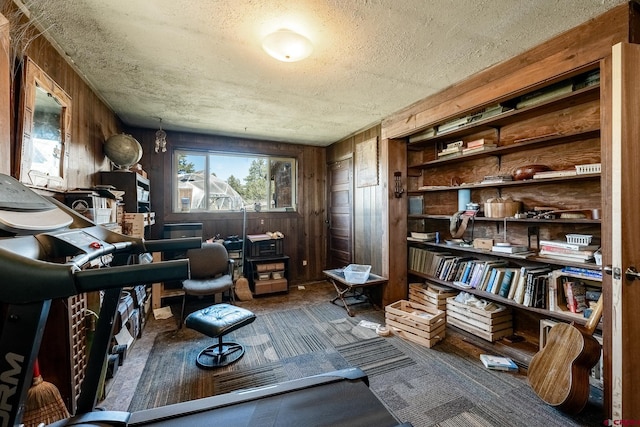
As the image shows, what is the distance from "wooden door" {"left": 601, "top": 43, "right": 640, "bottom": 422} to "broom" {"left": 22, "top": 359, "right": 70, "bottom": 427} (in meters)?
2.91

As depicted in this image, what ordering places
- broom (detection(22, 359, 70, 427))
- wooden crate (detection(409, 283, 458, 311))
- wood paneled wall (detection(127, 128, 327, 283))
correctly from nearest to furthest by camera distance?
broom (detection(22, 359, 70, 427)) < wooden crate (detection(409, 283, 458, 311)) < wood paneled wall (detection(127, 128, 327, 283))

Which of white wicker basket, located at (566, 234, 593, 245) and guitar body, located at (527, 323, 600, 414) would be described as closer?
guitar body, located at (527, 323, 600, 414)

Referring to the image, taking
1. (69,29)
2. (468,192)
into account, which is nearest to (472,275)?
(468,192)

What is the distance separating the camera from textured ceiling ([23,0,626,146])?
1.61 m

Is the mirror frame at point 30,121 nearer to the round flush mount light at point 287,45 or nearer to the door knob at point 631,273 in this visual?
the round flush mount light at point 287,45

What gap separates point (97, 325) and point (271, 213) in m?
3.52

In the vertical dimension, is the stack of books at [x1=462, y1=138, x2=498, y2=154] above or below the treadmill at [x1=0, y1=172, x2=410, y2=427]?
above

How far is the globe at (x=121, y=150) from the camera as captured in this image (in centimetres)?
283

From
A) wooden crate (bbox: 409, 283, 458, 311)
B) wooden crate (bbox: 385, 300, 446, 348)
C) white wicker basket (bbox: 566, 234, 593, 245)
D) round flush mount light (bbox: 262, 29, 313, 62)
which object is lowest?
wooden crate (bbox: 385, 300, 446, 348)

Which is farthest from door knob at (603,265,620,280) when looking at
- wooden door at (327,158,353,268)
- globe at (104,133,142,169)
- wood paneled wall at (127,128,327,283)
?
globe at (104,133,142,169)

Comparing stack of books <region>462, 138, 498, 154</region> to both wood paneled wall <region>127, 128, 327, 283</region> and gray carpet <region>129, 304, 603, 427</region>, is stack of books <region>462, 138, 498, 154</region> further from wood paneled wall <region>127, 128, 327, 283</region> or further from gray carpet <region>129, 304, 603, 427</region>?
wood paneled wall <region>127, 128, 327, 283</region>

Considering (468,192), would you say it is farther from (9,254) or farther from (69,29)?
(69,29)

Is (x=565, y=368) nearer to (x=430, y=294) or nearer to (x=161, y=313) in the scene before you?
(x=430, y=294)

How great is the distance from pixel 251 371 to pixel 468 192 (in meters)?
2.79
